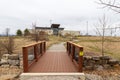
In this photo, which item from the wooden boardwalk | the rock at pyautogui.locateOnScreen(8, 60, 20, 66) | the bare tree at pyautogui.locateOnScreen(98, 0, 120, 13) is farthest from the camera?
the rock at pyautogui.locateOnScreen(8, 60, 20, 66)

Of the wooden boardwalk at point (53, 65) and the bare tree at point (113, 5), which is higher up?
the bare tree at point (113, 5)

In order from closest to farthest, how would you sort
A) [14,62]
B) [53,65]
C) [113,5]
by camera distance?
[113,5] < [53,65] < [14,62]

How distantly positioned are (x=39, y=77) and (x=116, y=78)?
400 cm

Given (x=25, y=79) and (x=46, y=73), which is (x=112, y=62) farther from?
(x=25, y=79)

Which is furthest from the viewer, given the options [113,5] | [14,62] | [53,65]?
[14,62]

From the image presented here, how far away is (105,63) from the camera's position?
9906mm

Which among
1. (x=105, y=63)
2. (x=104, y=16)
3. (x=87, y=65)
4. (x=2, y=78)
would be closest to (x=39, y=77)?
(x=2, y=78)

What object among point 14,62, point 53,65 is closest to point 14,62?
point 14,62

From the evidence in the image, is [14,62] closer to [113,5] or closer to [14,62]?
[14,62]

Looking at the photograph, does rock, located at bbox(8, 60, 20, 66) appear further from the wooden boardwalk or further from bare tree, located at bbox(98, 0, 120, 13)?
bare tree, located at bbox(98, 0, 120, 13)

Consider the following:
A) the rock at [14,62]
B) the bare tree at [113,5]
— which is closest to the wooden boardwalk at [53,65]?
the rock at [14,62]

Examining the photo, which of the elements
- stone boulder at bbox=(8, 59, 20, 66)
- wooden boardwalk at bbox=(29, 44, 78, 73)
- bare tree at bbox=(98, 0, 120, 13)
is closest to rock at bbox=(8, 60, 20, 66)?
stone boulder at bbox=(8, 59, 20, 66)

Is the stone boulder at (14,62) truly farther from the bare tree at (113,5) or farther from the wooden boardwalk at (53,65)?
the bare tree at (113,5)

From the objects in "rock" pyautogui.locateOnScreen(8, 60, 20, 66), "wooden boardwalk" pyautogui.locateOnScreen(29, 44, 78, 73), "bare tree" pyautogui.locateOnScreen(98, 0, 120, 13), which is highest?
"bare tree" pyautogui.locateOnScreen(98, 0, 120, 13)
